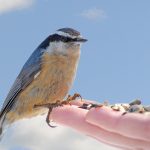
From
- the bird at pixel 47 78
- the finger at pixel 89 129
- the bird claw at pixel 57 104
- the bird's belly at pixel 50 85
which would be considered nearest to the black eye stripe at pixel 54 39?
the bird at pixel 47 78

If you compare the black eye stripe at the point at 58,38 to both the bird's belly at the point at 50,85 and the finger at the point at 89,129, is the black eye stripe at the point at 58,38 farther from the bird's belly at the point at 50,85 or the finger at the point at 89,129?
the finger at the point at 89,129

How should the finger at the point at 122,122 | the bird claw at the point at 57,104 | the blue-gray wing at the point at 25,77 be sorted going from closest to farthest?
the finger at the point at 122,122, the bird claw at the point at 57,104, the blue-gray wing at the point at 25,77


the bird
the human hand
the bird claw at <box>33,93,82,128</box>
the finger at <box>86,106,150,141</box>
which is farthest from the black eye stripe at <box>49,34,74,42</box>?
the finger at <box>86,106,150,141</box>

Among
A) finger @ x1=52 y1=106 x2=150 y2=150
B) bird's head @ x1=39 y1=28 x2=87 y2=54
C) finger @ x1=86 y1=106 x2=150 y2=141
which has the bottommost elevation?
finger @ x1=86 y1=106 x2=150 y2=141

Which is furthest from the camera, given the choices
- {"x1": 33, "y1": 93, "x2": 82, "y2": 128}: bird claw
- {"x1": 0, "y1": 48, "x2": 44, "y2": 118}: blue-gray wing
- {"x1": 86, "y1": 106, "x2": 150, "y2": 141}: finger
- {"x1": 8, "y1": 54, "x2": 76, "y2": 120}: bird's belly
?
{"x1": 0, "y1": 48, "x2": 44, "y2": 118}: blue-gray wing

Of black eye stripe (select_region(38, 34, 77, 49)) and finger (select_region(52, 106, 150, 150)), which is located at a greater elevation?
black eye stripe (select_region(38, 34, 77, 49))

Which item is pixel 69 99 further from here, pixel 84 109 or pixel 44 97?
pixel 84 109

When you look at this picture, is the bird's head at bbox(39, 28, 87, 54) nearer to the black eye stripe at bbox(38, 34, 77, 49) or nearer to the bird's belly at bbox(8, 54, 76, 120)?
the black eye stripe at bbox(38, 34, 77, 49)

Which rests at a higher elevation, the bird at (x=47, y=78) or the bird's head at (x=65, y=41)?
the bird's head at (x=65, y=41)
